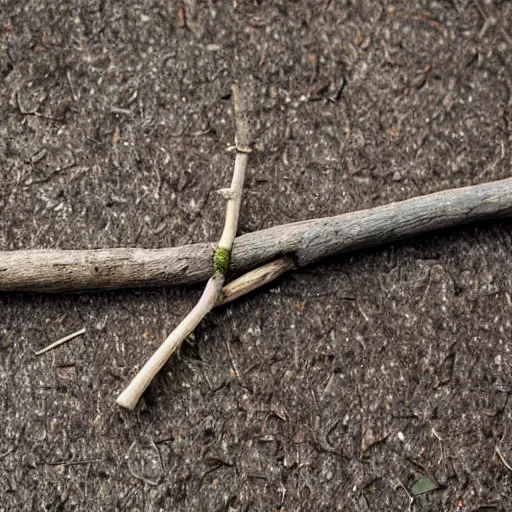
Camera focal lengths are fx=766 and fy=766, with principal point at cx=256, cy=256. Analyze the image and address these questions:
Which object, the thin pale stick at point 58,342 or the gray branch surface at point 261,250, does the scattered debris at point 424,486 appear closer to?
the gray branch surface at point 261,250

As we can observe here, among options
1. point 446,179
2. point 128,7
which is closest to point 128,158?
point 128,7

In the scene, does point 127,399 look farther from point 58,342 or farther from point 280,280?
point 280,280

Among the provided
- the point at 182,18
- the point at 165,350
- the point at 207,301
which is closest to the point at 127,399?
the point at 165,350

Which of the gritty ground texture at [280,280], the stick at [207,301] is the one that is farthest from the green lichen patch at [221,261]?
the gritty ground texture at [280,280]

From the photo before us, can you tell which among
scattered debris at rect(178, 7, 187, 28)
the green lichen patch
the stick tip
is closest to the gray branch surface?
the green lichen patch

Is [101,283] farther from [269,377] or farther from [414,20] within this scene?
[414,20]
